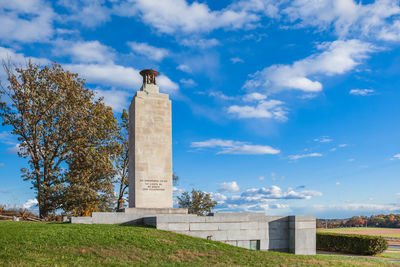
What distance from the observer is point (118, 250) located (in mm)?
12227

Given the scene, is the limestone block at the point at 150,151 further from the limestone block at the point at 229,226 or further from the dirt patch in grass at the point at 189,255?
the dirt patch in grass at the point at 189,255

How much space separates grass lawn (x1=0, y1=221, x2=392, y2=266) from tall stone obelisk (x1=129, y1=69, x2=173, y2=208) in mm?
6108

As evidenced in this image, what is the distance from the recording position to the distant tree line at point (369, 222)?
5621 cm

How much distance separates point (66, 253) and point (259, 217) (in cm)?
1089

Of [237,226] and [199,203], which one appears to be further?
[199,203]

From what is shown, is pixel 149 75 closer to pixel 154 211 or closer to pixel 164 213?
pixel 154 211

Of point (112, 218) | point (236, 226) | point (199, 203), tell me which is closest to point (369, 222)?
point (199, 203)

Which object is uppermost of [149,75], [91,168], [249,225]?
[149,75]

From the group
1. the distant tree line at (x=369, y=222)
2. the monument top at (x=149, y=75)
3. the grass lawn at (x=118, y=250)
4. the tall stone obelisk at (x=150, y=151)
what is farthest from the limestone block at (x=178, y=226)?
the distant tree line at (x=369, y=222)

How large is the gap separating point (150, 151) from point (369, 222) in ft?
166

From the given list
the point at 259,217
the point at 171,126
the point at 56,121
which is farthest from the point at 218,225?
the point at 56,121

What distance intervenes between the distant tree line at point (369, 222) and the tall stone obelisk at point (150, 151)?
40529mm

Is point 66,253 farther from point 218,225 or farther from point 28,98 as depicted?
point 28,98

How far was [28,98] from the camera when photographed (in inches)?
1099
